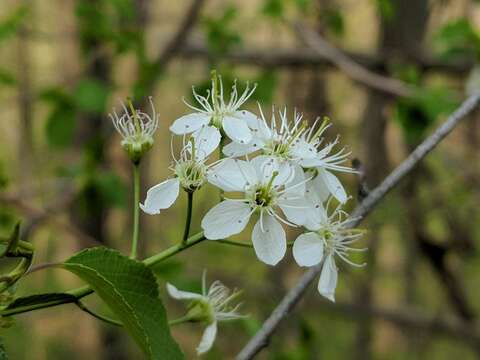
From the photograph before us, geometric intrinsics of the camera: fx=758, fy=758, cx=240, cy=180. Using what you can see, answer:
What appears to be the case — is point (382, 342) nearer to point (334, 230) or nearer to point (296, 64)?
point (296, 64)

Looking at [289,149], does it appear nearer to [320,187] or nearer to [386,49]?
[320,187]

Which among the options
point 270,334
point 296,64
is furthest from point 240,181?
point 296,64

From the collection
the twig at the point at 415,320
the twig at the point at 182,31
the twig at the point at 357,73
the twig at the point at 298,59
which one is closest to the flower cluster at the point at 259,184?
the twig at the point at 357,73

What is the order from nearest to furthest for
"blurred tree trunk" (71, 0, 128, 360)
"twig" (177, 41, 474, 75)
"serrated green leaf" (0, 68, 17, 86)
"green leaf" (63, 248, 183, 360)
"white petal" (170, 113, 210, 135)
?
"green leaf" (63, 248, 183, 360) → "white petal" (170, 113, 210, 135) → "serrated green leaf" (0, 68, 17, 86) → "blurred tree trunk" (71, 0, 128, 360) → "twig" (177, 41, 474, 75)

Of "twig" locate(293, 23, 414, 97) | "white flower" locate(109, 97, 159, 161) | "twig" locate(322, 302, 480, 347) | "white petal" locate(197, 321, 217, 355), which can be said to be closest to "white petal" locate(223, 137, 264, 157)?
"white flower" locate(109, 97, 159, 161)

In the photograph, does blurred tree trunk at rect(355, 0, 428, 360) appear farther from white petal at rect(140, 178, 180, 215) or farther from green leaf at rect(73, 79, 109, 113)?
white petal at rect(140, 178, 180, 215)

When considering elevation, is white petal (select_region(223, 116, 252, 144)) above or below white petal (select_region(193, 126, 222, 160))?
above
